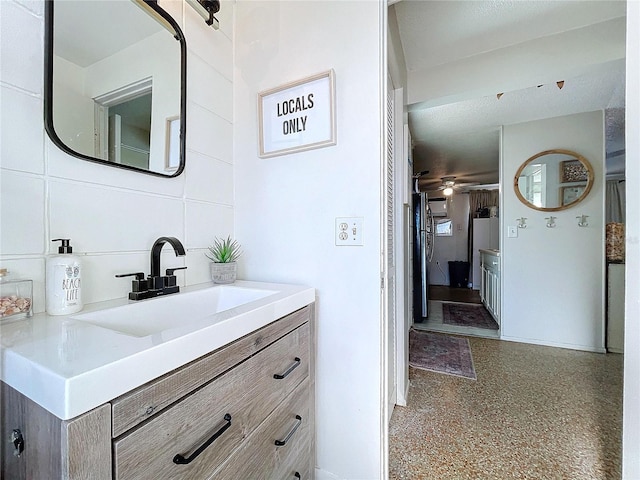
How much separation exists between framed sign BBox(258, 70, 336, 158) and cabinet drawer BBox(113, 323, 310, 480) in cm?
83

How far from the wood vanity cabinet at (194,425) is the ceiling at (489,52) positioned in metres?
1.97

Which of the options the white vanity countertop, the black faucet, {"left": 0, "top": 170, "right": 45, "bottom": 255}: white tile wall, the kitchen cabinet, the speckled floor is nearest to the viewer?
the white vanity countertop

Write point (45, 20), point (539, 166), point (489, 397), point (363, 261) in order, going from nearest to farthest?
point (45, 20), point (363, 261), point (489, 397), point (539, 166)

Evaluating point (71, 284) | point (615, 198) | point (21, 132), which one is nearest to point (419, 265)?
point (71, 284)

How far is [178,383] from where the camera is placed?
532 mm

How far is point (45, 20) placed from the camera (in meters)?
0.75

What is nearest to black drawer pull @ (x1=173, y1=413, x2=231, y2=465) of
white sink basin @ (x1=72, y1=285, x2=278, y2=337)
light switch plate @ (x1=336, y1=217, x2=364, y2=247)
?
white sink basin @ (x1=72, y1=285, x2=278, y2=337)

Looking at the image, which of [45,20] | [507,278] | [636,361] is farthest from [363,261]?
[507,278]

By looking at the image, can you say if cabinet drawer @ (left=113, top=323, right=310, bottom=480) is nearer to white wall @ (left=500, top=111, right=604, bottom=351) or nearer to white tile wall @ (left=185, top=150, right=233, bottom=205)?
white tile wall @ (left=185, top=150, right=233, bottom=205)

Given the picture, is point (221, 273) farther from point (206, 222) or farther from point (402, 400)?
point (402, 400)

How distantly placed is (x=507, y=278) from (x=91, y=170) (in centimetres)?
358

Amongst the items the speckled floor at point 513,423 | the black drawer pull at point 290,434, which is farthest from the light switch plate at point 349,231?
the speckled floor at point 513,423

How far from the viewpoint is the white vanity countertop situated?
1.27ft

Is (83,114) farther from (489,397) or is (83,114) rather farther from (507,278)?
(507,278)
